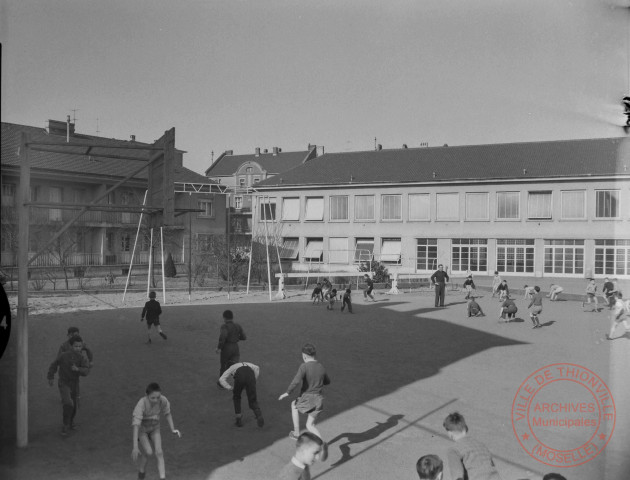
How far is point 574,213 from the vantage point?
37.5 m

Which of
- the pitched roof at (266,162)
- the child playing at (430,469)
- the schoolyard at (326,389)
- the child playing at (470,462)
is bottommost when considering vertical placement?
the schoolyard at (326,389)

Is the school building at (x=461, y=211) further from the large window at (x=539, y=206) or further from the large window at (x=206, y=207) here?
the large window at (x=206, y=207)

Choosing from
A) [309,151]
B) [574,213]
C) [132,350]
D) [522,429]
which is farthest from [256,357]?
[309,151]

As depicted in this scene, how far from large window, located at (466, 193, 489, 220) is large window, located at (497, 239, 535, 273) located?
2090 mm

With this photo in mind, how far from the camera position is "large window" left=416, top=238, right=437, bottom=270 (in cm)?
4184

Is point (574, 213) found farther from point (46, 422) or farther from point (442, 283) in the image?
point (46, 422)

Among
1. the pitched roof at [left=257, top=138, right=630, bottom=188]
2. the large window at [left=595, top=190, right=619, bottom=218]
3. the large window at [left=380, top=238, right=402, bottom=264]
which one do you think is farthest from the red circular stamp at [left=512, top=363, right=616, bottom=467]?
the large window at [left=380, top=238, right=402, bottom=264]

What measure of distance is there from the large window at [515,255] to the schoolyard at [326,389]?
1894 cm

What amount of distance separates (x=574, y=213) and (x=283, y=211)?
2015cm

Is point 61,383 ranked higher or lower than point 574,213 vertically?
lower

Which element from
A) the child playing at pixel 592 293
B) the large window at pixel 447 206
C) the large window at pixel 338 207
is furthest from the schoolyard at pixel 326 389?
the large window at pixel 338 207

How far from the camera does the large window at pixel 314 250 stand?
43.6 m

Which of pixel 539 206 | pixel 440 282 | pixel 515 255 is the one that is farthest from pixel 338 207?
pixel 440 282

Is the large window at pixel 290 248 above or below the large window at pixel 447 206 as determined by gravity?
below
